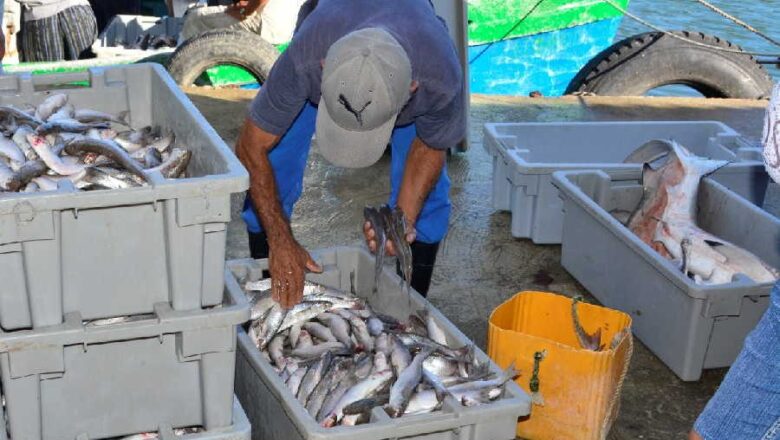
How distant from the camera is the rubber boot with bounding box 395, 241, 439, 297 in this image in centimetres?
495

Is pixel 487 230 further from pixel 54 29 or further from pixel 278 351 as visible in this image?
pixel 54 29

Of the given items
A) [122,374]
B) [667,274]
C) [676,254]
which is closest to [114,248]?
[122,374]

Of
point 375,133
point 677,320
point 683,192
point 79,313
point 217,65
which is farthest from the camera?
point 217,65

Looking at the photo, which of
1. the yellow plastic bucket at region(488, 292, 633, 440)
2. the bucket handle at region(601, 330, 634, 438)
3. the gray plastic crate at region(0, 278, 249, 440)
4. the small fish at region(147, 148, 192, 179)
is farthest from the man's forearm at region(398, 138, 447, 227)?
the gray plastic crate at region(0, 278, 249, 440)

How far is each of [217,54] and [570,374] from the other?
18.5 feet

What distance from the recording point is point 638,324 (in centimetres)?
502

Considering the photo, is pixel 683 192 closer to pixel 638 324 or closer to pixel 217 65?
pixel 638 324

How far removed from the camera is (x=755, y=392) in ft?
7.40

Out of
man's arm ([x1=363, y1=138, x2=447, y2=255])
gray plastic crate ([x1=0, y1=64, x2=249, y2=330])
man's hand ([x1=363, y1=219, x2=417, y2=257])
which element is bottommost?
man's hand ([x1=363, y1=219, x2=417, y2=257])

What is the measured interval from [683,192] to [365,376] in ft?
7.94

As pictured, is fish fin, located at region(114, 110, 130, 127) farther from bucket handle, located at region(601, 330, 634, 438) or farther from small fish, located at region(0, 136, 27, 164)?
bucket handle, located at region(601, 330, 634, 438)

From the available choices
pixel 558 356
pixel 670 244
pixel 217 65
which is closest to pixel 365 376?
pixel 558 356

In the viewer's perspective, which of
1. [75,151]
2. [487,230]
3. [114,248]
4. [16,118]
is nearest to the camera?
[114,248]

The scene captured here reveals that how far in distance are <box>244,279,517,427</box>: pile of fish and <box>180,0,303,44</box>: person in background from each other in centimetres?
582
